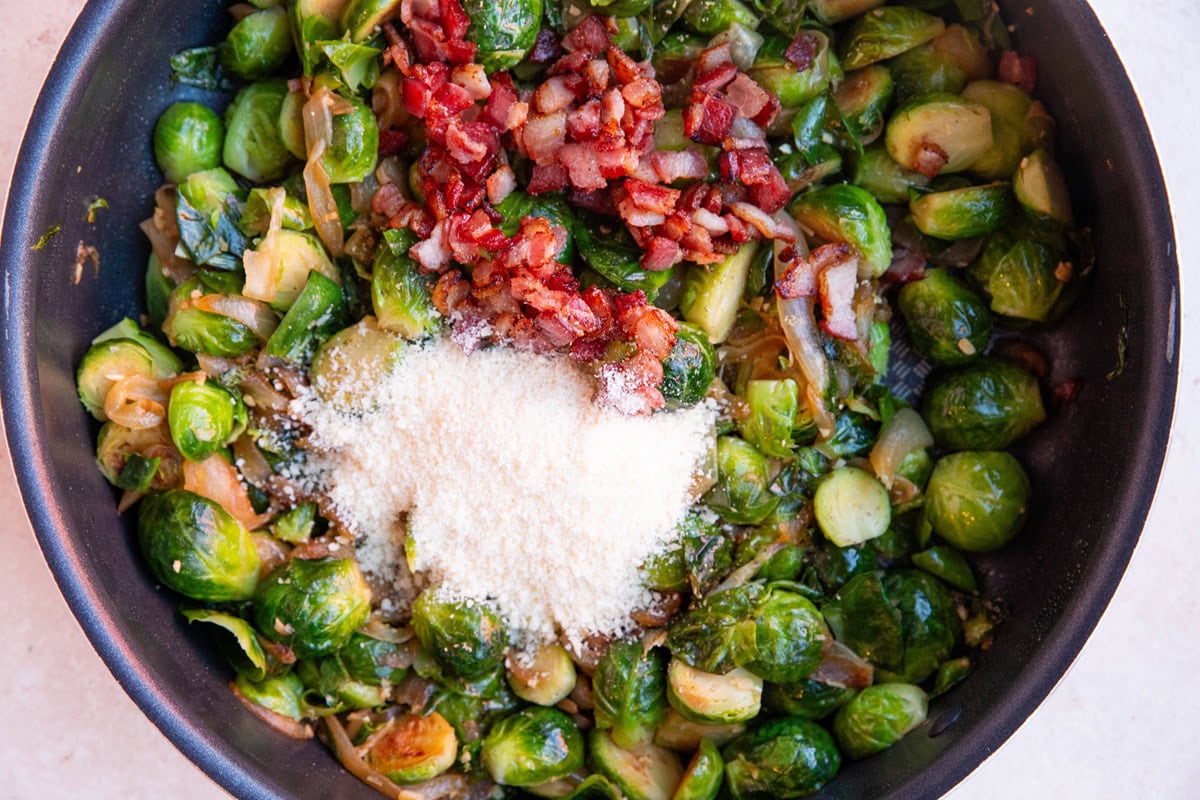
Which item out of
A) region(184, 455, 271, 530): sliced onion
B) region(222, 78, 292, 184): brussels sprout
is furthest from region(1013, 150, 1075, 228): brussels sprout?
region(184, 455, 271, 530): sliced onion

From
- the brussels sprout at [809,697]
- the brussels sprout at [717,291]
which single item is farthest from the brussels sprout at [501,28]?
the brussels sprout at [809,697]

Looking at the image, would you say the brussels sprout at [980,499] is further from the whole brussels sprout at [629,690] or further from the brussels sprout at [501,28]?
the brussels sprout at [501,28]

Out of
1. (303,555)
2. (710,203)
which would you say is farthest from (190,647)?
(710,203)

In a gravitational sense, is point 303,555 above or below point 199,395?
below

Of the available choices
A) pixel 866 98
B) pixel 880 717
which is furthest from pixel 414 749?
pixel 866 98

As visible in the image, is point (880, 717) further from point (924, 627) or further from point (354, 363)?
point (354, 363)

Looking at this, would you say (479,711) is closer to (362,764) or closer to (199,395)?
(362,764)

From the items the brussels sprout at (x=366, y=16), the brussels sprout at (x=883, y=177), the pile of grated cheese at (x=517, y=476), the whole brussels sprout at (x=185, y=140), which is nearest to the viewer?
the brussels sprout at (x=366, y=16)
